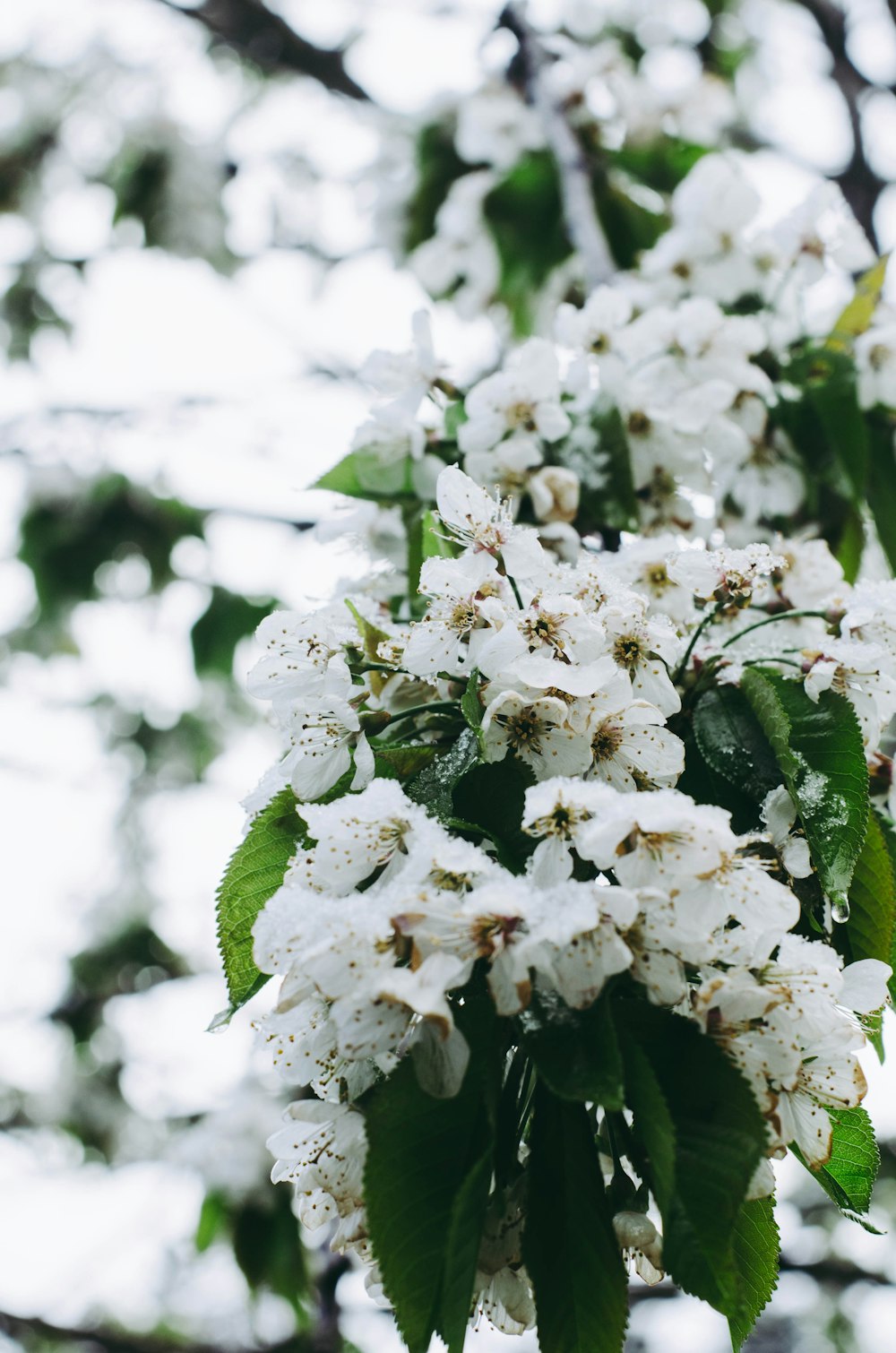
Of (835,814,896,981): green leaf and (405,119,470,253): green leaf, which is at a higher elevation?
(835,814,896,981): green leaf

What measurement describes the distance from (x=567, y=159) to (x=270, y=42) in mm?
1508

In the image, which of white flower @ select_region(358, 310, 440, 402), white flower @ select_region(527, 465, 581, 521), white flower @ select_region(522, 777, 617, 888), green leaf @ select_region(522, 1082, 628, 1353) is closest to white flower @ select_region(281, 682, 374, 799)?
white flower @ select_region(522, 777, 617, 888)

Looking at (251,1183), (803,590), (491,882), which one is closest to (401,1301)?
(491,882)

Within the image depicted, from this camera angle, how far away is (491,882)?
31.8 inches

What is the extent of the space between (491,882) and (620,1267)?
310 mm

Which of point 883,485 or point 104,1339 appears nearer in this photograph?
point 883,485

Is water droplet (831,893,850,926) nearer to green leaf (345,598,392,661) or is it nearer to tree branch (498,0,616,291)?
green leaf (345,598,392,661)

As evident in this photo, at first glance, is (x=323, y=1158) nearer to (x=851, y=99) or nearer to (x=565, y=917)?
(x=565, y=917)

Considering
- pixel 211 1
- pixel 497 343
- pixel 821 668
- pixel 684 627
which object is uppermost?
pixel 821 668

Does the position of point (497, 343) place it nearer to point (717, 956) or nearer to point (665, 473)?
point (665, 473)

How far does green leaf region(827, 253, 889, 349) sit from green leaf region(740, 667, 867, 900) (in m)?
1.14

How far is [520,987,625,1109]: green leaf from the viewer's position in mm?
757

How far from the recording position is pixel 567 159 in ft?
8.61

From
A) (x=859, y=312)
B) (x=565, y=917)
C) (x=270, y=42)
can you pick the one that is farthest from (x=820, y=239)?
(x=270, y=42)
